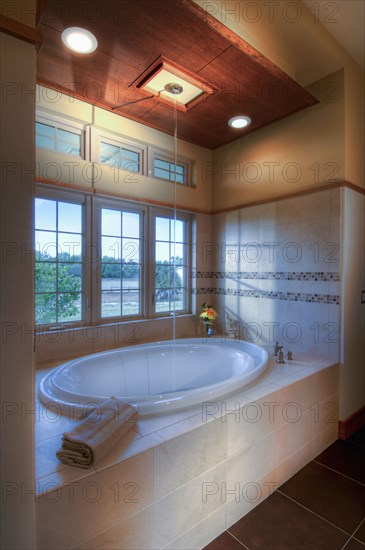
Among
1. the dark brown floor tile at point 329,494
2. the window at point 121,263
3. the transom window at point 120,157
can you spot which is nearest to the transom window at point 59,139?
the transom window at point 120,157

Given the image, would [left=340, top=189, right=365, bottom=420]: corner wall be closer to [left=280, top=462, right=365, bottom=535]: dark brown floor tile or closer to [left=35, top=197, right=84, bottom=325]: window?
[left=280, top=462, right=365, bottom=535]: dark brown floor tile

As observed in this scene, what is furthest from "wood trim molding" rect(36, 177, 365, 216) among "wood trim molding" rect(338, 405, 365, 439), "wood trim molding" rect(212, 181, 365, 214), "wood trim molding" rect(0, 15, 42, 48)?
"wood trim molding" rect(338, 405, 365, 439)

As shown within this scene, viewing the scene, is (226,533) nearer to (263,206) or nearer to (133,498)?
(133,498)

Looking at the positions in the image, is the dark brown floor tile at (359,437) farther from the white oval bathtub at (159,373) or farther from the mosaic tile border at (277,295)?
the mosaic tile border at (277,295)

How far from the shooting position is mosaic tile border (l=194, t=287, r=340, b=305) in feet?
7.97

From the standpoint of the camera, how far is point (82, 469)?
1.11 meters

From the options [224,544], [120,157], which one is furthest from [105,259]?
[224,544]

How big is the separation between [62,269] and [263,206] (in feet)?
6.61

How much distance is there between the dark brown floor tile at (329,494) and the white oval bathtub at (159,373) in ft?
2.34

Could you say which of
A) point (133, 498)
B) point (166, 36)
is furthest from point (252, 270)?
point (133, 498)

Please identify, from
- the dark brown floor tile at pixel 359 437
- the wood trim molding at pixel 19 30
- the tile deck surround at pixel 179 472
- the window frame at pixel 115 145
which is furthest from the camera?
the window frame at pixel 115 145

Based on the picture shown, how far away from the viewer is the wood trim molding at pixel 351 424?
7.75 ft

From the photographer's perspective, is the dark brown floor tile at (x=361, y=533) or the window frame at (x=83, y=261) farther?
the window frame at (x=83, y=261)

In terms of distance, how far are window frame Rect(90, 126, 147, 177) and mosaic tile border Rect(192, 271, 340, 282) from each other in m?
1.32
